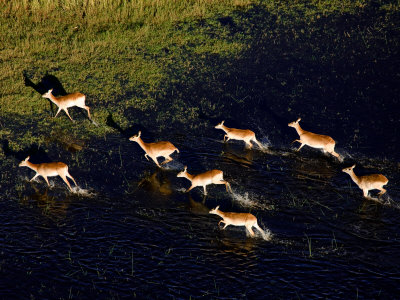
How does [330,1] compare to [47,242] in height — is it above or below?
above

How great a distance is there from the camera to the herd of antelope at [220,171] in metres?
15.5

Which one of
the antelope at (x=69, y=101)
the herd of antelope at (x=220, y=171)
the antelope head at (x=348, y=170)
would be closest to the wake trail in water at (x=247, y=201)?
the herd of antelope at (x=220, y=171)

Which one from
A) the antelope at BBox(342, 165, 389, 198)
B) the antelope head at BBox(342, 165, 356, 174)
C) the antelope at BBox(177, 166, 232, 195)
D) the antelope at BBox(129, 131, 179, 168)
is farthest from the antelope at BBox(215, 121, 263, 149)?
the antelope at BBox(342, 165, 389, 198)

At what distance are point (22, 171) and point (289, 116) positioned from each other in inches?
420

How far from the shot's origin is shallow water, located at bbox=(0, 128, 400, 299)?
13.6 m

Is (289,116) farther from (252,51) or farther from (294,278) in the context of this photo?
(294,278)

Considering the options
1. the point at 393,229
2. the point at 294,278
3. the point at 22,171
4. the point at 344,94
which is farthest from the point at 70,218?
the point at 344,94

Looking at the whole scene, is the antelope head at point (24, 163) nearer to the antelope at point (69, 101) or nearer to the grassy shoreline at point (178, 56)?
the grassy shoreline at point (178, 56)

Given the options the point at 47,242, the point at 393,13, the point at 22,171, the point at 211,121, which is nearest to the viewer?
the point at 47,242

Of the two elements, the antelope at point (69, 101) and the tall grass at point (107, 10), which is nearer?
the antelope at point (69, 101)

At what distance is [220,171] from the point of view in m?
17.3

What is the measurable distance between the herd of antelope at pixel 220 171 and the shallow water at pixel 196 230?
410mm

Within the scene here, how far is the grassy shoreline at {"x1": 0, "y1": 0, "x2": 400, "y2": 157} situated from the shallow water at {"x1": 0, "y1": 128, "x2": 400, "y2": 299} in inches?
111

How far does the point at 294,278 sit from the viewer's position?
13.8 metres
